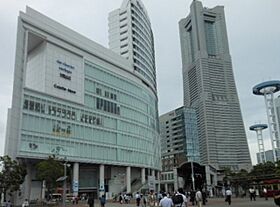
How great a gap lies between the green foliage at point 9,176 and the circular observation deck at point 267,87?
7113cm

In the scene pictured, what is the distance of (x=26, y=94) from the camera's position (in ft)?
181

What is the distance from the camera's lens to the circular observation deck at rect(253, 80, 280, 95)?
297 ft

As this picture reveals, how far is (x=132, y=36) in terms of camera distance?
285 feet

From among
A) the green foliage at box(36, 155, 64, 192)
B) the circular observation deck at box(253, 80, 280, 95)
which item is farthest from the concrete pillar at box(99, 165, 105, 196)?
the circular observation deck at box(253, 80, 280, 95)

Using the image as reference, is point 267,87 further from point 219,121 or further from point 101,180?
point 219,121

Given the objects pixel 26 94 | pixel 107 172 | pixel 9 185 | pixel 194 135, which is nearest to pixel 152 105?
pixel 107 172

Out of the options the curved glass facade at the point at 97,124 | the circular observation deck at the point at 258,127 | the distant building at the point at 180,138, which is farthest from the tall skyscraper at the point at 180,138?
the curved glass facade at the point at 97,124

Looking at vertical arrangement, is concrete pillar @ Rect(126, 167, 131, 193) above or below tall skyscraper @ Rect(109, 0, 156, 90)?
below

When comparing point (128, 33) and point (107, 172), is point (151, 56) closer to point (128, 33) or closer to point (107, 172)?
point (128, 33)

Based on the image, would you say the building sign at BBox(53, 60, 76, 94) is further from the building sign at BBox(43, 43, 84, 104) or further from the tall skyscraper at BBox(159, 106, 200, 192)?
the tall skyscraper at BBox(159, 106, 200, 192)

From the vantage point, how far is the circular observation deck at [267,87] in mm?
90500

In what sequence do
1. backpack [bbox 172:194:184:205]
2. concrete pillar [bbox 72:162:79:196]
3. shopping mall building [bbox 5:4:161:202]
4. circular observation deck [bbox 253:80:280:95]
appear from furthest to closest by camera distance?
circular observation deck [bbox 253:80:280:95] → concrete pillar [bbox 72:162:79:196] → shopping mall building [bbox 5:4:161:202] → backpack [bbox 172:194:184:205]

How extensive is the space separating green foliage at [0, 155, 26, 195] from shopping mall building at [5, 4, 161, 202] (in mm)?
7132

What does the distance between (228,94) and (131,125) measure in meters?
126
